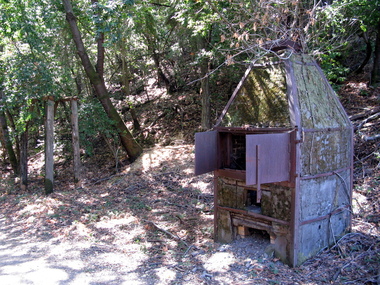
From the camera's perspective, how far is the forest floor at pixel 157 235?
206 inches

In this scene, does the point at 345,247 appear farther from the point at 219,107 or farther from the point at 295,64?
the point at 219,107

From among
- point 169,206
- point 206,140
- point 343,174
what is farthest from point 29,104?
point 343,174

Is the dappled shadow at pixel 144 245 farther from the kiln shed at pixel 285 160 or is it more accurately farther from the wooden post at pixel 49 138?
the wooden post at pixel 49 138

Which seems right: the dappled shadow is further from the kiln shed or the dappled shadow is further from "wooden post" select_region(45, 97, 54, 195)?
"wooden post" select_region(45, 97, 54, 195)

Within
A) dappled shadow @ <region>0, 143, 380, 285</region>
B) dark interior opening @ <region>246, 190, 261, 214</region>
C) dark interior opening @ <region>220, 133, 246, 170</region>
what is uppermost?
dark interior opening @ <region>220, 133, 246, 170</region>

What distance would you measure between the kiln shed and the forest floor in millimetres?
423

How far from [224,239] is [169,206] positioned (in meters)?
3.21

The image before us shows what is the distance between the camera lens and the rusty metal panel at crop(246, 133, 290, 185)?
15.4 feet

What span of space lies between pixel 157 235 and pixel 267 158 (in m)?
3.59

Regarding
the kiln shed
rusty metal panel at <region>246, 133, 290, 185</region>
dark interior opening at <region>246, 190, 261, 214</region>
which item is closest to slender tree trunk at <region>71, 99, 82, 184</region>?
the kiln shed

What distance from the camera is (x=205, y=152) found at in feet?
19.9

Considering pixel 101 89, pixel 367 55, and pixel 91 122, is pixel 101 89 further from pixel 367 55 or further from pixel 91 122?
pixel 367 55

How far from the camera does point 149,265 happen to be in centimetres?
582

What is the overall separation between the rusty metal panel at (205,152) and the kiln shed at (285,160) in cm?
2
